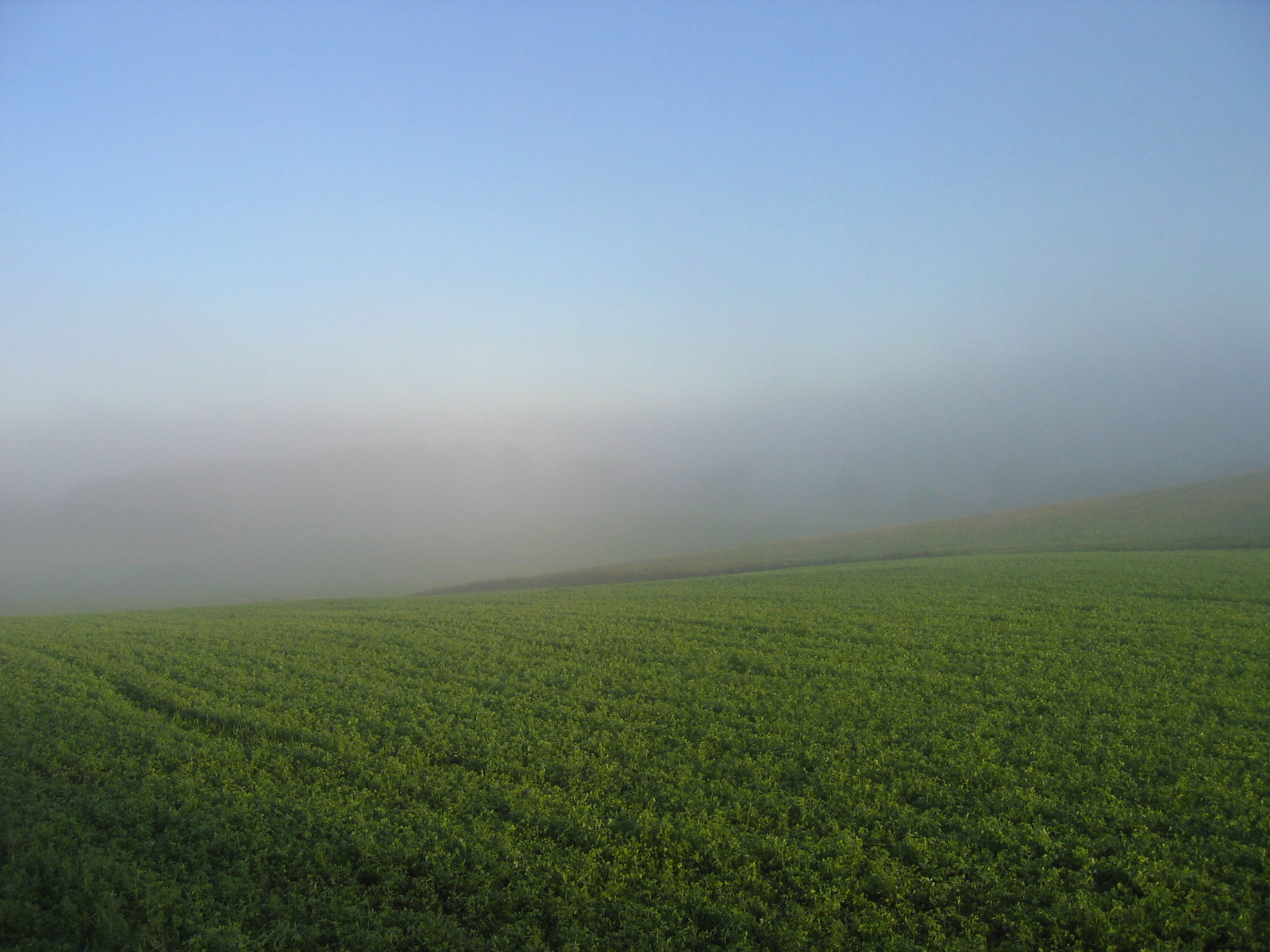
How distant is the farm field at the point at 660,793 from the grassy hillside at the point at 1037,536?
31262 mm

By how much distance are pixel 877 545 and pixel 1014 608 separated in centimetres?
3565

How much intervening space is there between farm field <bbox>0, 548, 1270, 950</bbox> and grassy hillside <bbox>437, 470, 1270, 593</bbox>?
31262 millimetres

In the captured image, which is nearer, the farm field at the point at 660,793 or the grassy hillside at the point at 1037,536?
the farm field at the point at 660,793

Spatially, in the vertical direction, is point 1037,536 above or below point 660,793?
below

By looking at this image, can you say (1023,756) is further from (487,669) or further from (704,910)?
(487,669)

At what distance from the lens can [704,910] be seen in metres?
7.59

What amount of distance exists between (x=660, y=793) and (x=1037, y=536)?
5221 centimetres

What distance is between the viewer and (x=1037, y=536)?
5200cm

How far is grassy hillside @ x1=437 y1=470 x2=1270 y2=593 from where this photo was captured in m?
45.5

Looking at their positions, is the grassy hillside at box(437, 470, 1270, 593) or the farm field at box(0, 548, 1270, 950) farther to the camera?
the grassy hillside at box(437, 470, 1270, 593)

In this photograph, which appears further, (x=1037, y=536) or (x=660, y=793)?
(x=1037, y=536)

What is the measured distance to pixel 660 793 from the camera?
396 inches

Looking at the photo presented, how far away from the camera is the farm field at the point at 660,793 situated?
24.7 feet

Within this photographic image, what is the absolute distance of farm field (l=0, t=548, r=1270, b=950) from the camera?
752 cm
